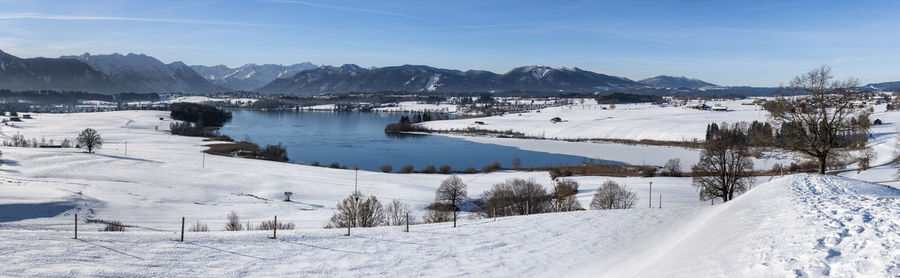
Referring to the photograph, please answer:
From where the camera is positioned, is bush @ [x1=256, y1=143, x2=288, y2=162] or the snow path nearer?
the snow path

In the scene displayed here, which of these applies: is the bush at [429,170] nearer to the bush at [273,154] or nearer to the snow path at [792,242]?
the bush at [273,154]

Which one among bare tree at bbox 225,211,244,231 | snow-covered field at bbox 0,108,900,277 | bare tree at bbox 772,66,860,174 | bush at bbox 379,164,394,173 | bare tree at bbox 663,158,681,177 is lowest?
bush at bbox 379,164,394,173

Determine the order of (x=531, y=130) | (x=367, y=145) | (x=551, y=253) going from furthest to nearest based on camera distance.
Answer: (x=531, y=130), (x=367, y=145), (x=551, y=253)

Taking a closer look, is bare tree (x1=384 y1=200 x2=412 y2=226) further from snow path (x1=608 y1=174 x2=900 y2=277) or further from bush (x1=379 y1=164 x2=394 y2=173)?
bush (x1=379 y1=164 x2=394 y2=173)

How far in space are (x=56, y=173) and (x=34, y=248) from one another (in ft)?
112

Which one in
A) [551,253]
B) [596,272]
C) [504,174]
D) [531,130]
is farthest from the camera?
[531,130]

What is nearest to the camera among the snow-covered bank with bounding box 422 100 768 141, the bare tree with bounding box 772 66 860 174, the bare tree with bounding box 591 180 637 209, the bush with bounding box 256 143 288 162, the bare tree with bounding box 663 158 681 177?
the bare tree with bounding box 772 66 860 174

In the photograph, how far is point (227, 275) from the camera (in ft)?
26.5

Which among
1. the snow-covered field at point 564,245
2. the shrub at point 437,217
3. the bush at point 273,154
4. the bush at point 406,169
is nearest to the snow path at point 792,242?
the snow-covered field at point 564,245

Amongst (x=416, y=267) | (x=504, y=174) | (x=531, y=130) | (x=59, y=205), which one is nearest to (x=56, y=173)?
(x=59, y=205)

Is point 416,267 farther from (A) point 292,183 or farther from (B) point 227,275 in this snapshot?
(A) point 292,183

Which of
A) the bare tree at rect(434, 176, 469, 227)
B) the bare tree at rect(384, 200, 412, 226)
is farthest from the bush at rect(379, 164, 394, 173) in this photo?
the bare tree at rect(384, 200, 412, 226)

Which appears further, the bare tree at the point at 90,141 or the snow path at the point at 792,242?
the bare tree at the point at 90,141

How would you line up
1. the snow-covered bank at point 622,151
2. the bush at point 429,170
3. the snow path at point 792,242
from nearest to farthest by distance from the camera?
the snow path at point 792,242 → the bush at point 429,170 → the snow-covered bank at point 622,151
